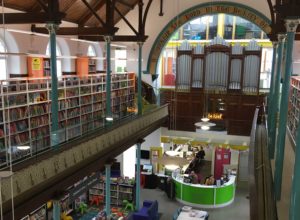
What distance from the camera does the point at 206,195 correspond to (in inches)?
580

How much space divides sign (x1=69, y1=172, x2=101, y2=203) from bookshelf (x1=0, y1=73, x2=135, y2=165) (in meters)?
1.39

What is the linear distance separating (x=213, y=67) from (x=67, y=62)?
8.08 metres

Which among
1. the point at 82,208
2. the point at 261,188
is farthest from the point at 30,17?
the point at 82,208

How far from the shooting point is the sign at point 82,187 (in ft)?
30.5

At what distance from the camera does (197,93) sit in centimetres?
1902

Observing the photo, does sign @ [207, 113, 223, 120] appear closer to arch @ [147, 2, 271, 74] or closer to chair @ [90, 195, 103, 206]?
arch @ [147, 2, 271, 74]

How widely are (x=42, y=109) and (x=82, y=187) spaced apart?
3777 mm

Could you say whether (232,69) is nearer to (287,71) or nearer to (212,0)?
(212,0)

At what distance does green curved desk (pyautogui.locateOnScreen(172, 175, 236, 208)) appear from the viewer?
14695mm

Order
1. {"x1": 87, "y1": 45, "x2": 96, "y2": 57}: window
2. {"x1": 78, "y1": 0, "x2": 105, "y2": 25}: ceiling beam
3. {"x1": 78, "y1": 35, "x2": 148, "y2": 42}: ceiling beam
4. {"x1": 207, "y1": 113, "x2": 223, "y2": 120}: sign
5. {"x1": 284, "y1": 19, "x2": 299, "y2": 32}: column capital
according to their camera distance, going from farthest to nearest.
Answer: {"x1": 207, "y1": 113, "x2": 223, "y2": 120}: sign, {"x1": 87, "y1": 45, "x2": 96, "y2": 57}: window, {"x1": 78, "y1": 0, "x2": 105, "y2": 25}: ceiling beam, {"x1": 78, "y1": 35, "x2": 148, "y2": 42}: ceiling beam, {"x1": 284, "y1": 19, "x2": 299, "y2": 32}: column capital

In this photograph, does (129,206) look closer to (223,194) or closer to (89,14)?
(223,194)

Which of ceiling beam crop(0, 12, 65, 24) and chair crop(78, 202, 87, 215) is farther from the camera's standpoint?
chair crop(78, 202, 87, 215)

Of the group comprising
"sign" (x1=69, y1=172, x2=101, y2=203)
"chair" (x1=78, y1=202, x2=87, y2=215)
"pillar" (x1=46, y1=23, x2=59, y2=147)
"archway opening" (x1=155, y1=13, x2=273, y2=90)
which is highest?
"archway opening" (x1=155, y1=13, x2=273, y2=90)

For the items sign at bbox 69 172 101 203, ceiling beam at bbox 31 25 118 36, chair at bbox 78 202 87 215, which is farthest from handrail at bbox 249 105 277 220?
chair at bbox 78 202 87 215
